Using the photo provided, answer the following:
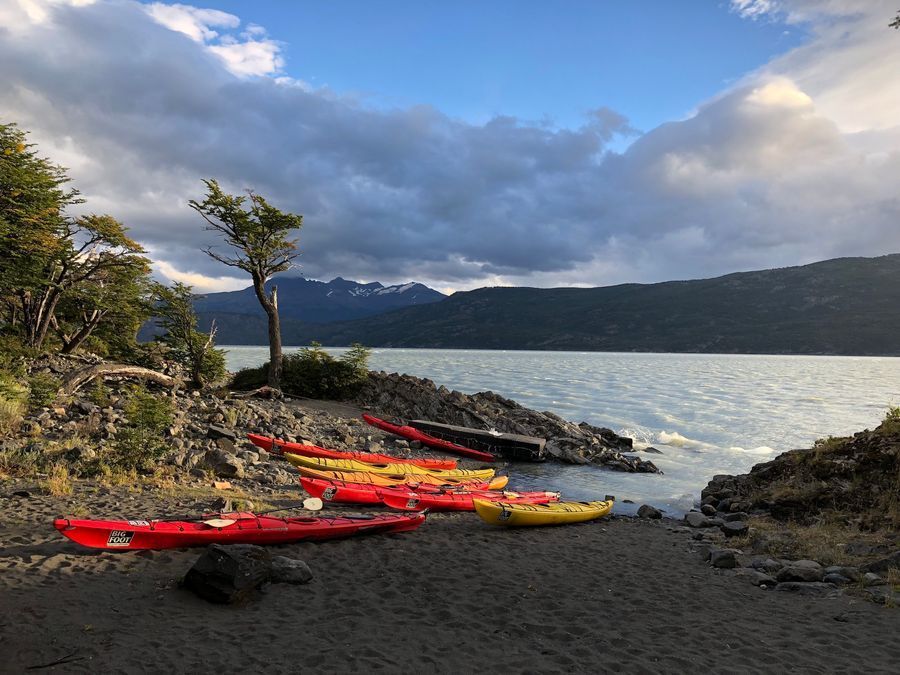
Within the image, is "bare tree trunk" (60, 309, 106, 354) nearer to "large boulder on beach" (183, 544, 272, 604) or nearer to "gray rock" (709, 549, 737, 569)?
"large boulder on beach" (183, 544, 272, 604)

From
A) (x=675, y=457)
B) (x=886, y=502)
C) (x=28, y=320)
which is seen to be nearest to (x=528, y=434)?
(x=675, y=457)

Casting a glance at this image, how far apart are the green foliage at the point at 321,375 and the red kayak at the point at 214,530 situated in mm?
22883

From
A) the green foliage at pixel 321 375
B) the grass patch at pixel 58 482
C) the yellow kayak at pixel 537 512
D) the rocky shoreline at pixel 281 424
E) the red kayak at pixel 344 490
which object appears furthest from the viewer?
the green foliage at pixel 321 375

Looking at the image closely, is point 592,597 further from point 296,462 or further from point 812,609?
point 296,462

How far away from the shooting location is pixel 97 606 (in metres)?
6.48

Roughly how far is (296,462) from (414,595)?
380 inches

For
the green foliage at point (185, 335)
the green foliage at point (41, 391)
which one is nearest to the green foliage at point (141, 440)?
the green foliage at point (41, 391)

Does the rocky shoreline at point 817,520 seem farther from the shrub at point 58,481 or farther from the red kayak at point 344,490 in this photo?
the shrub at point 58,481

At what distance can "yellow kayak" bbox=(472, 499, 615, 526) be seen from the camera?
12531 mm

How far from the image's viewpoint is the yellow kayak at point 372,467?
16.5 metres

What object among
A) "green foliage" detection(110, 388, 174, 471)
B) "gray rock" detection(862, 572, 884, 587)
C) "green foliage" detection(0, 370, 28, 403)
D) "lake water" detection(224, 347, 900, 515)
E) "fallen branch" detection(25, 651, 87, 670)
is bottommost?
"lake water" detection(224, 347, 900, 515)

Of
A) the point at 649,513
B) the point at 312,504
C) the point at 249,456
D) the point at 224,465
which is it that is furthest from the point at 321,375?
the point at 649,513

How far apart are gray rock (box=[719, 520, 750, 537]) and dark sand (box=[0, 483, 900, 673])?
376 centimetres

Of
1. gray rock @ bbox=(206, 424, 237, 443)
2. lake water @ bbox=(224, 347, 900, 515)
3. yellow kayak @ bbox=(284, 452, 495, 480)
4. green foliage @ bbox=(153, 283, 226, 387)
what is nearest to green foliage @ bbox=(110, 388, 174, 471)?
gray rock @ bbox=(206, 424, 237, 443)
